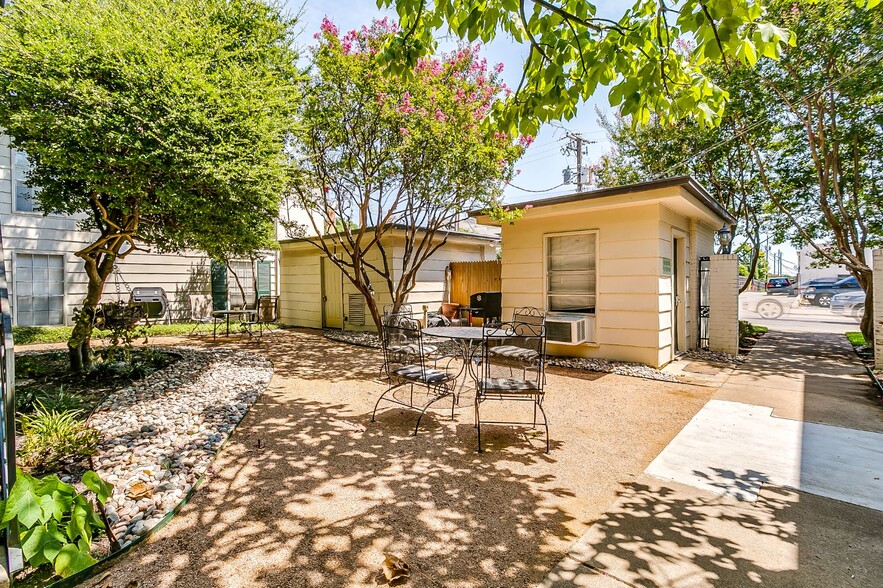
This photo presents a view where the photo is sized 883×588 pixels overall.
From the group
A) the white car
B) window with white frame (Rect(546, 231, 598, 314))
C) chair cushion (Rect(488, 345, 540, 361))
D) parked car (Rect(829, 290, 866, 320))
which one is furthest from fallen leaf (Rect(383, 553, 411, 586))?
the white car

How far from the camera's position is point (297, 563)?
2008 millimetres

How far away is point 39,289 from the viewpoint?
31.1ft

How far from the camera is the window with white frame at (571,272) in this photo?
688 cm

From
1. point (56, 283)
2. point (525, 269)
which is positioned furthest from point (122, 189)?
point (56, 283)

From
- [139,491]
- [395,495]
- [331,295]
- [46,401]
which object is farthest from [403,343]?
[331,295]

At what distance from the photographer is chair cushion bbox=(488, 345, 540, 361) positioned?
4.20m

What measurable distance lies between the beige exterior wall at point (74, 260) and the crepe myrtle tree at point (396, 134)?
18.7 ft

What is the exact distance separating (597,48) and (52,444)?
4.66 meters

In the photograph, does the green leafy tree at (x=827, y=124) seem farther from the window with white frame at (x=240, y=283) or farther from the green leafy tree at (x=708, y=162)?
the window with white frame at (x=240, y=283)

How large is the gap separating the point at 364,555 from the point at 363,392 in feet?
10.3

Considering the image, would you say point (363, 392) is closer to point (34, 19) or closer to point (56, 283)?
point (34, 19)

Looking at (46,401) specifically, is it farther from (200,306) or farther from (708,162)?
(708,162)

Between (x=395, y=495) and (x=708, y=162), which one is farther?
(x=708, y=162)

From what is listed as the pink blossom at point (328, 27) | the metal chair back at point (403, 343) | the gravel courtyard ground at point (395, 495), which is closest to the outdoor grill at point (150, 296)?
the pink blossom at point (328, 27)
